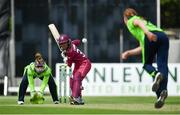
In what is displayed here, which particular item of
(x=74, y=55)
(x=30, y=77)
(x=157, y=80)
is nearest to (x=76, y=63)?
(x=74, y=55)

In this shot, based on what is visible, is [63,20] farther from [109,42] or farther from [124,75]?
[124,75]

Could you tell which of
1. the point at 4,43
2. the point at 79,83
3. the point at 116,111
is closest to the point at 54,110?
the point at 116,111

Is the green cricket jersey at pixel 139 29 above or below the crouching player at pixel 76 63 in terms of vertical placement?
above

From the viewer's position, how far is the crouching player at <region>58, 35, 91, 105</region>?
16.7 meters

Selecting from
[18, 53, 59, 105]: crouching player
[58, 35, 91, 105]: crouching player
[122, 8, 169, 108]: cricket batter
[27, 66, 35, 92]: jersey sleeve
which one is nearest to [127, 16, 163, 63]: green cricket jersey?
[122, 8, 169, 108]: cricket batter

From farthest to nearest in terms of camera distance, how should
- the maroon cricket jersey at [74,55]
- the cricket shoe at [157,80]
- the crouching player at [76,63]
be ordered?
the maroon cricket jersey at [74,55], the crouching player at [76,63], the cricket shoe at [157,80]

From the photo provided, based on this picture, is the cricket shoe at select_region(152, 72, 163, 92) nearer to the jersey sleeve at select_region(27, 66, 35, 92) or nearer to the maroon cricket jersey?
the maroon cricket jersey

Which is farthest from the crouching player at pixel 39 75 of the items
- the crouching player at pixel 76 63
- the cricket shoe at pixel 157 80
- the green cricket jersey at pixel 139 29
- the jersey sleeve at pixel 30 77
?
the cricket shoe at pixel 157 80

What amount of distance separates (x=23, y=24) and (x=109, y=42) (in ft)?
11.6

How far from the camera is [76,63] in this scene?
17.2m

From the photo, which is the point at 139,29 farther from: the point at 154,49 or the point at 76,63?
the point at 76,63

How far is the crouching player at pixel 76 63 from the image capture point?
16.7 meters

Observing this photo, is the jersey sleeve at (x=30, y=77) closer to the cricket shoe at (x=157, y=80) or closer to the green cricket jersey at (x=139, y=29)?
the green cricket jersey at (x=139, y=29)

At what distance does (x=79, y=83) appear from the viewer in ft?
55.2
